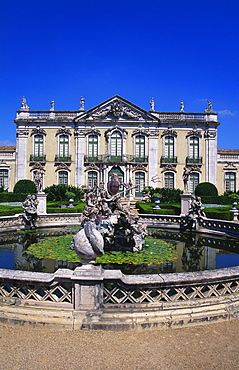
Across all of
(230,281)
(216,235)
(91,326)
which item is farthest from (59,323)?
(216,235)

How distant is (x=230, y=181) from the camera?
104 feet

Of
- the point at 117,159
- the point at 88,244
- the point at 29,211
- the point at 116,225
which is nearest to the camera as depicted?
the point at 88,244

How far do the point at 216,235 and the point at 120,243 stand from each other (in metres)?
5.10

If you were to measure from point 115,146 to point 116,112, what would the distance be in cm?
353

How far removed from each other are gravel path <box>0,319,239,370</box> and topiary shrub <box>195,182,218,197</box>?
25.1m

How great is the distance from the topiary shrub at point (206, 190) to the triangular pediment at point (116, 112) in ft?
27.6

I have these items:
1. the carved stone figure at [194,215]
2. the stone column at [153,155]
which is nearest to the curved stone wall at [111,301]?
the carved stone figure at [194,215]

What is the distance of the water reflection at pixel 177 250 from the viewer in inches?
289

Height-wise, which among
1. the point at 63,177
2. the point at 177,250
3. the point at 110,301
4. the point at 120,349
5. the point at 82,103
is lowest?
the point at 177,250

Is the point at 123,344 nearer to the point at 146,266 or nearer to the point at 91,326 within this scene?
the point at 91,326

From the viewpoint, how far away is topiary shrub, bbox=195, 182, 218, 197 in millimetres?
28219

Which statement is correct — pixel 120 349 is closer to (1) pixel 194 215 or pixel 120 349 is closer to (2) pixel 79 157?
(1) pixel 194 215

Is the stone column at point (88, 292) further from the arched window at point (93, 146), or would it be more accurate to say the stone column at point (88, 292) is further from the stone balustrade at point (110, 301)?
the arched window at point (93, 146)

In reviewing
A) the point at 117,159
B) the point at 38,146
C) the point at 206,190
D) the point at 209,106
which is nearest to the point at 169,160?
the point at 206,190
